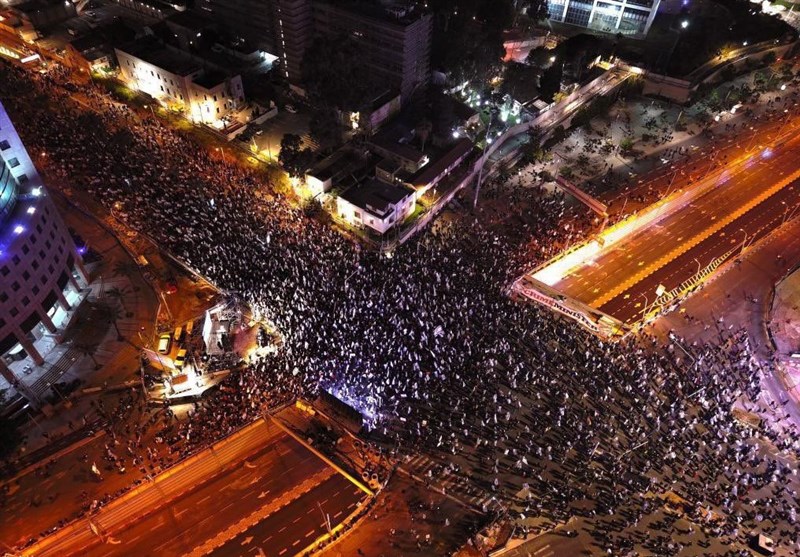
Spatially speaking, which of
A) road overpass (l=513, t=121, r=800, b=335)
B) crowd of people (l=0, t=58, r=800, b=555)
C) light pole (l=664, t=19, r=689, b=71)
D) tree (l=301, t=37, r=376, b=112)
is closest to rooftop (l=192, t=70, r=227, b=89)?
tree (l=301, t=37, r=376, b=112)

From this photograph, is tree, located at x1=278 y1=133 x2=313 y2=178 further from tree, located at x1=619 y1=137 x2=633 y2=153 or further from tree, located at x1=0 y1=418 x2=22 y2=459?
tree, located at x1=619 y1=137 x2=633 y2=153

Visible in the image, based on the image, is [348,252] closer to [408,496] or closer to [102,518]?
[408,496]

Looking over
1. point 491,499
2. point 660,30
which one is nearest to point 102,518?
point 491,499

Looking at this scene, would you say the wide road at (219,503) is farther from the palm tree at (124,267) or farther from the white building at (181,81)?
the white building at (181,81)

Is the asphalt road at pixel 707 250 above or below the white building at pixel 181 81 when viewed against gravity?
below

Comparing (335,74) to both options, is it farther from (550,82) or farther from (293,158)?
(550,82)

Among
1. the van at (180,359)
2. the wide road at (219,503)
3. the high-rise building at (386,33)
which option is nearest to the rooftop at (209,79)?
the high-rise building at (386,33)

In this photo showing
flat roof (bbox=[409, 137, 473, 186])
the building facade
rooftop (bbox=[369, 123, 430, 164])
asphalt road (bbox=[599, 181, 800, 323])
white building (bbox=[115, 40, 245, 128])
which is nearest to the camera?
the building facade
